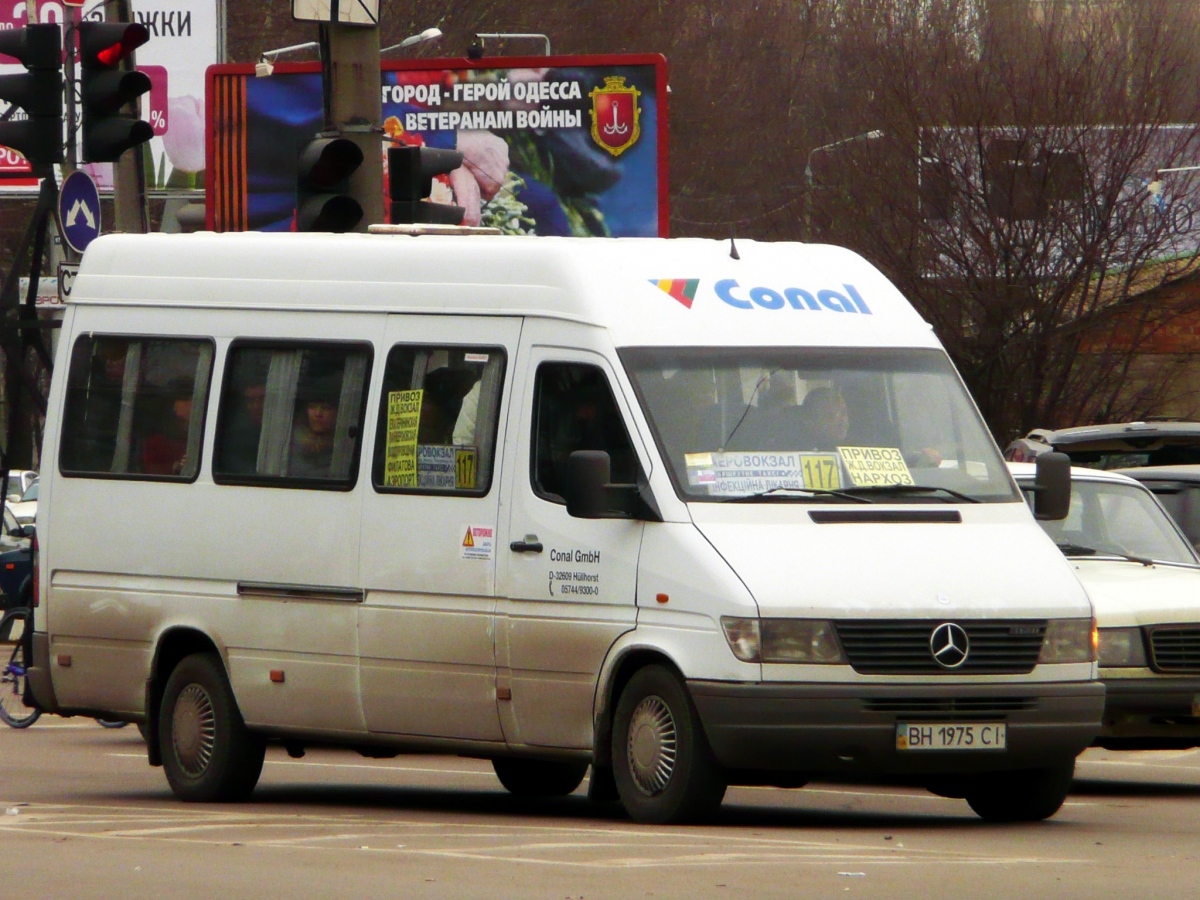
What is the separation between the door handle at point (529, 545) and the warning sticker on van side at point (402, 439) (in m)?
0.74

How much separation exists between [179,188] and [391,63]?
9.82 m

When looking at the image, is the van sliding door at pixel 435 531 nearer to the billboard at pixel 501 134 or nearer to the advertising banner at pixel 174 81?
the billboard at pixel 501 134

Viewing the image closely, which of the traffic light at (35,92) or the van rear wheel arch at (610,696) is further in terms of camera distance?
the traffic light at (35,92)

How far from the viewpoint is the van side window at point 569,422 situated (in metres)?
11.1

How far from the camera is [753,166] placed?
6019 centimetres

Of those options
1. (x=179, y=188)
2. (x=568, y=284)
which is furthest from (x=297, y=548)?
(x=179, y=188)

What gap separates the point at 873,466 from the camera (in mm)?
11141

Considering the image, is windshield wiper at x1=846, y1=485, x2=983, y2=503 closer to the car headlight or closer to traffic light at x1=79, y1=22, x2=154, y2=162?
the car headlight

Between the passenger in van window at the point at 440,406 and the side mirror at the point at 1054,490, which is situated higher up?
the passenger in van window at the point at 440,406

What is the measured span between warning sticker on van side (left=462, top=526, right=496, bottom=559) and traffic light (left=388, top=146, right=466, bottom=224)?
4501 millimetres

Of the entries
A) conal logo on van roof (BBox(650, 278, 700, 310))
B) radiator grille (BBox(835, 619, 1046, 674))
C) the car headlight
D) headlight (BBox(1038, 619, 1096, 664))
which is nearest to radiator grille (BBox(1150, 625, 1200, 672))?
headlight (BBox(1038, 619, 1096, 664))

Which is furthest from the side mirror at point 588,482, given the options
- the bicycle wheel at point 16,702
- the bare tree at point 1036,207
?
the bare tree at point 1036,207

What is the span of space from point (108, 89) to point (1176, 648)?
6710mm

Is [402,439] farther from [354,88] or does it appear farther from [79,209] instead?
[79,209]
